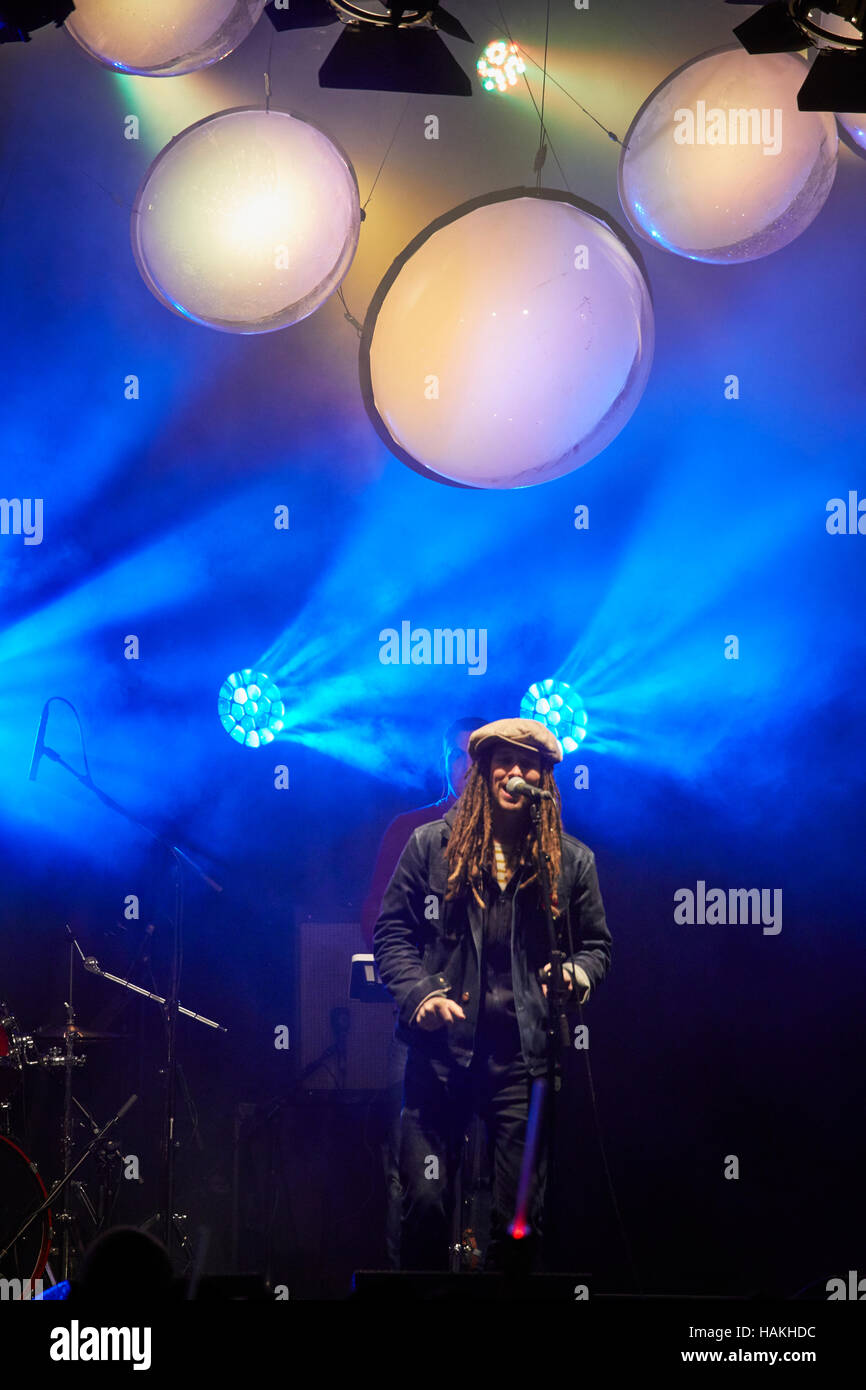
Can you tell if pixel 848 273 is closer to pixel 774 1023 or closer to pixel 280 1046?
pixel 774 1023

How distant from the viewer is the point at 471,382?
4031 millimetres

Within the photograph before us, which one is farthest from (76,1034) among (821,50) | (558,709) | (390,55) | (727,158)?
(821,50)

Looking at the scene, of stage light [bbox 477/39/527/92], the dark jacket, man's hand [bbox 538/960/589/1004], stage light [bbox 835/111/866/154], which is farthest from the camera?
stage light [bbox 477/39/527/92]

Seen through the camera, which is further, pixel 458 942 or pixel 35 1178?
pixel 35 1178

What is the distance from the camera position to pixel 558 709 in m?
4.83

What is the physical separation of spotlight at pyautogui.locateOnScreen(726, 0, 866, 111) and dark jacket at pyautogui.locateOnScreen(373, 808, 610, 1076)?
2.30 meters

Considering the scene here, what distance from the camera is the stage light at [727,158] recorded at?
12.6 ft

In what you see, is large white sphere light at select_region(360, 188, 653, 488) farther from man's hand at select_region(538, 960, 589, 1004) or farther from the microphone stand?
the microphone stand

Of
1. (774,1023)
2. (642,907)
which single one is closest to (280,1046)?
(642,907)

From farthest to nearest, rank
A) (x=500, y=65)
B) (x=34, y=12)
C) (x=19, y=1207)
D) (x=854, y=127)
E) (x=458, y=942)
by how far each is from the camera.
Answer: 1. (x=500, y=65)
2. (x=19, y=1207)
3. (x=854, y=127)
4. (x=458, y=942)
5. (x=34, y=12)

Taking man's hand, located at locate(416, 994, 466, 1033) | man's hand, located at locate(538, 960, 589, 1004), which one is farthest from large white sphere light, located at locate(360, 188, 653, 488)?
man's hand, located at locate(416, 994, 466, 1033)

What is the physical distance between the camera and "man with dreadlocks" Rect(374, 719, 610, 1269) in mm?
3645

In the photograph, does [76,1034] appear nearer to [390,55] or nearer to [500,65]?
[390,55]

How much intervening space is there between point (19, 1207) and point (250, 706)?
1964 millimetres
